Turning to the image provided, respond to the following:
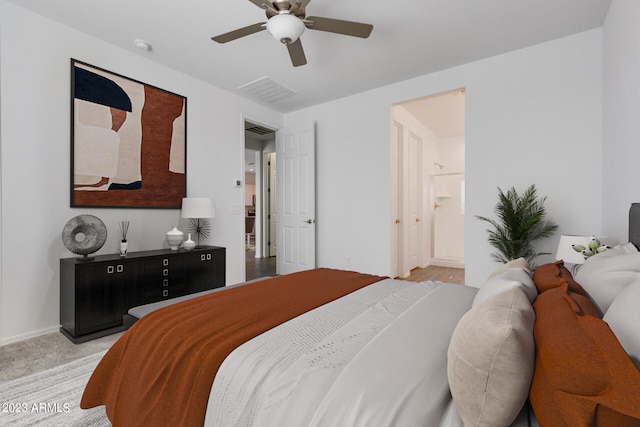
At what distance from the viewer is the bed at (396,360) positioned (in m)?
0.62

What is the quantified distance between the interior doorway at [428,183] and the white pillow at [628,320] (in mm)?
3536

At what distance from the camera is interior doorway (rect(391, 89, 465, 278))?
16.0 feet

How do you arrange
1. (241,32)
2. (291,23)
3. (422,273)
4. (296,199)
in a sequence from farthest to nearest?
(422,273), (296,199), (241,32), (291,23)

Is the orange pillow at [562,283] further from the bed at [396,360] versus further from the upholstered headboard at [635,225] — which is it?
the upholstered headboard at [635,225]

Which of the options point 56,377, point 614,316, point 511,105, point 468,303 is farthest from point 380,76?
point 56,377

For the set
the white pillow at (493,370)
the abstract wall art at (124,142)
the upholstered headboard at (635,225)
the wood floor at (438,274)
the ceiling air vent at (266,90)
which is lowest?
the wood floor at (438,274)

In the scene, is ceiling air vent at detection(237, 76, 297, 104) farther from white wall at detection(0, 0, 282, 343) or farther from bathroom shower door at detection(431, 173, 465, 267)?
bathroom shower door at detection(431, 173, 465, 267)

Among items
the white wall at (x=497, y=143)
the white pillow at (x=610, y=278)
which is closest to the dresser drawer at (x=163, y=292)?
the white wall at (x=497, y=143)

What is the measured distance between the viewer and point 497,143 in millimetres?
3291

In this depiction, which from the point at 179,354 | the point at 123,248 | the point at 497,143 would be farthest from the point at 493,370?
the point at 497,143

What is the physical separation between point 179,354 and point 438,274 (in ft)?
15.9

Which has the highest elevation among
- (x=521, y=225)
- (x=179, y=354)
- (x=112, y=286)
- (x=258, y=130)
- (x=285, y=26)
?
(x=258, y=130)

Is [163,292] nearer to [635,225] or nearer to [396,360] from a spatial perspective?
[396,360]

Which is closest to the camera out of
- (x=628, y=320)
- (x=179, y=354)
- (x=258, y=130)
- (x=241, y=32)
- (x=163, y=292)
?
(x=628, y=320)
